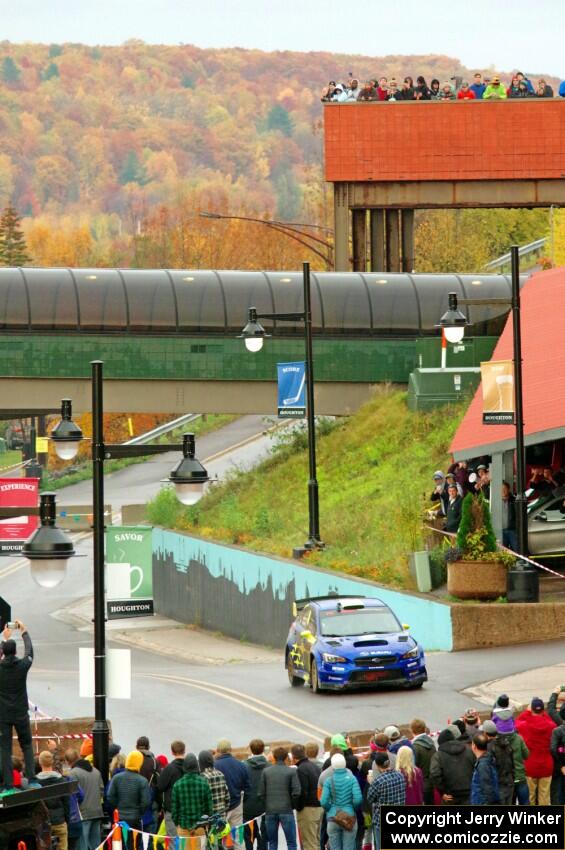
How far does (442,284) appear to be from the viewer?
52.3m

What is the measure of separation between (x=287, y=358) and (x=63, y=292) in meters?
6.73

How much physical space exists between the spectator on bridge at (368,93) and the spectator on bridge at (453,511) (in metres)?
24.6

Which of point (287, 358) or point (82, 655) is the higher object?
point (287, 358)

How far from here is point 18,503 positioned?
124 feet

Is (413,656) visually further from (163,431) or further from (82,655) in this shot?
(163,431)

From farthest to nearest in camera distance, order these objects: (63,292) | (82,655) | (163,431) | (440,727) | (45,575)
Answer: (163,431), (63,292), (440,727), (82,655), (45,575)

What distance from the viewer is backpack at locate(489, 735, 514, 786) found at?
16688 mm

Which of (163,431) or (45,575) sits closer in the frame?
(45,575)

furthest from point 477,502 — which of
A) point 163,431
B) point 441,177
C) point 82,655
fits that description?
point 163,431

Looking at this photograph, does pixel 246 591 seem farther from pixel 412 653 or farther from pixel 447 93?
pixel 447 93

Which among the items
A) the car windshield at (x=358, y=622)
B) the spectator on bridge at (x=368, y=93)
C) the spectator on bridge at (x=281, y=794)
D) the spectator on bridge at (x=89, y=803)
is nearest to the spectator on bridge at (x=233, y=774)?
the spectator on bridge at (x=281, y=794)

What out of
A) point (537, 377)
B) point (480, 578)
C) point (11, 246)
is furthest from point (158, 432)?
point (480, 578)

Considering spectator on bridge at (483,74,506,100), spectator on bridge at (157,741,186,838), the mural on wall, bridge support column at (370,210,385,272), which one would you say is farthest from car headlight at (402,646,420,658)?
spectator on bridge at (483,74,506,100)

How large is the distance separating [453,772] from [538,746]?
5.15ft
